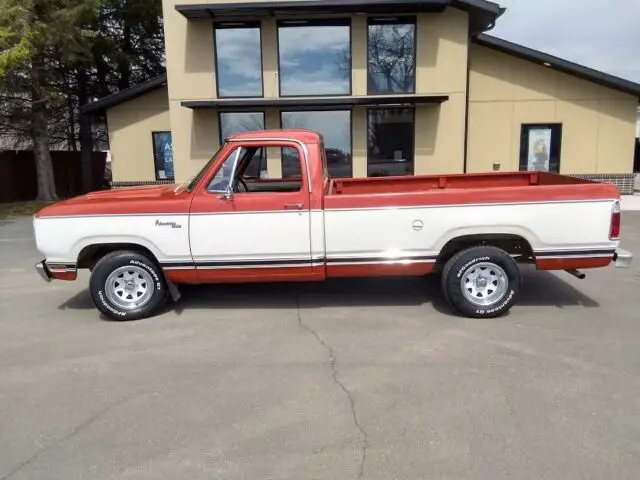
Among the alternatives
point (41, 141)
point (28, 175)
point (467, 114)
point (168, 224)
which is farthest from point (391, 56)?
point (28, 175)

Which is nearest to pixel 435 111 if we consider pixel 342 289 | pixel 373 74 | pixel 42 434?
pixel 373 74

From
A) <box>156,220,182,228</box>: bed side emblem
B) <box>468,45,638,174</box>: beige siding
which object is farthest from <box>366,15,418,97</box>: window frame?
<box>156,220,182,228</box>: bed side emblem

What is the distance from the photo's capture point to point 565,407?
11.6ft

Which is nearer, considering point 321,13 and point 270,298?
point 270,298

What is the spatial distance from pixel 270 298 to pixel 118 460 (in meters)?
3.37

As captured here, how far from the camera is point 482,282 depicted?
5.49 m

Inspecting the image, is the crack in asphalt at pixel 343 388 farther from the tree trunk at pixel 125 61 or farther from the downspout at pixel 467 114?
the tree trunk at pixel 125 61

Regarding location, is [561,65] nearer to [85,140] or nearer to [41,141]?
[41,141]

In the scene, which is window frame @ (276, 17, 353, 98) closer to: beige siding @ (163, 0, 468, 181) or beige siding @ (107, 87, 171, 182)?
beige siding @ (163, 0, 468, 181)

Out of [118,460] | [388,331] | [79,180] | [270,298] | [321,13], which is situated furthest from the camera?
[79,180]

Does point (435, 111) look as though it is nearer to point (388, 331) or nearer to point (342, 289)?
point (342, 289)

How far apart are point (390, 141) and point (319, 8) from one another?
436 cm

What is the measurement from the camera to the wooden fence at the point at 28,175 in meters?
19.8

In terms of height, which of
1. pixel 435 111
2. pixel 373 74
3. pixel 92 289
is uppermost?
pixel 373 74
